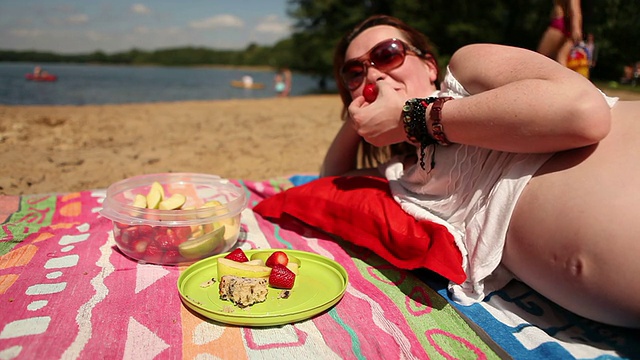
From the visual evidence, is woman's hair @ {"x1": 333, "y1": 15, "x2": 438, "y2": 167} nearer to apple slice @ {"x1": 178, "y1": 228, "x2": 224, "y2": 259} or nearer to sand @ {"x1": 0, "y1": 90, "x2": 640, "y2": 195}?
apple slice @ {"x1": 178, "y1": 228, "x2": 224, "y2": 259}

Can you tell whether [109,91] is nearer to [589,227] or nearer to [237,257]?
[237,257]

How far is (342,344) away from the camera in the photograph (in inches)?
57.0

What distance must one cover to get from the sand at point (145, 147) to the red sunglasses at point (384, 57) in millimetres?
2177

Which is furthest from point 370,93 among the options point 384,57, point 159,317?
point 159,317

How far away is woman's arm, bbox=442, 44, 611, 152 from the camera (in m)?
1.39

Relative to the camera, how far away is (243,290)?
1567 mm

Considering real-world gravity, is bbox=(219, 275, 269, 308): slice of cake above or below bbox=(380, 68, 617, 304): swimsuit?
below

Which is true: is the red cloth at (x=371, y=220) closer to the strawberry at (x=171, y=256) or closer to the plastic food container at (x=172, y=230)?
the plastic food container at (x=172, y=230)

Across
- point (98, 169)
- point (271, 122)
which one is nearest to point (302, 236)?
point (98, 169)

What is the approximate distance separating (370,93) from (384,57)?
20 cm

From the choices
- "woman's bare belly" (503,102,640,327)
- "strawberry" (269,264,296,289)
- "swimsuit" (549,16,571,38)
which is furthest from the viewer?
"swimsuit" (549,16,571,38)

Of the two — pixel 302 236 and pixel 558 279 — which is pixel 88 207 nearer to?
pixel 302 236

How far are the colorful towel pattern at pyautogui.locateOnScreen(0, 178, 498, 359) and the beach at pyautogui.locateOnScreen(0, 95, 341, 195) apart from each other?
1.83 meters

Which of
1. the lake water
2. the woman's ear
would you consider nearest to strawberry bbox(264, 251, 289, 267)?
the woman's ear
